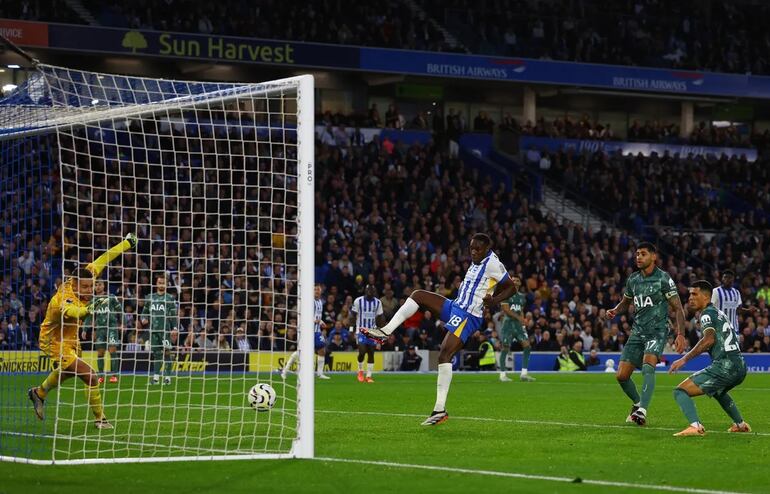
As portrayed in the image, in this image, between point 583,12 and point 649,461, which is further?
point 583,12

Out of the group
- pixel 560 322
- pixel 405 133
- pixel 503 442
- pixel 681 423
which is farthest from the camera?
pixel 405 133

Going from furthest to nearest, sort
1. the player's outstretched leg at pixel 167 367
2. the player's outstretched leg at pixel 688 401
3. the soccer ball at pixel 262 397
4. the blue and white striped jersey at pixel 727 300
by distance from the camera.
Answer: the blue and white striped jersey at pixel 727 300
the player's outstretched leg at pixel 167 367
the soccer ball at pixel 262 397
the player's outstretched leg at pixel 688 401

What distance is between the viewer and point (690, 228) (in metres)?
45.3

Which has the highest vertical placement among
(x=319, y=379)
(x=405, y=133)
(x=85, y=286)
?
(x=405, y=133)

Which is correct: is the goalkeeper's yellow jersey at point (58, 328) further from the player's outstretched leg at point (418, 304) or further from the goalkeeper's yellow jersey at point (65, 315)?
the player's outstretched leg at point (418, 304)

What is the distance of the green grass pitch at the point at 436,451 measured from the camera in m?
9.98

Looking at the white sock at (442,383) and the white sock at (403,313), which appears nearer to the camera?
the white sock at (403,313)

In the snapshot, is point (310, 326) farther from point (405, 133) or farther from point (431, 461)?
point (405, 133)

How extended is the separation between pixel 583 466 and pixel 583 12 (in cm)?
4101

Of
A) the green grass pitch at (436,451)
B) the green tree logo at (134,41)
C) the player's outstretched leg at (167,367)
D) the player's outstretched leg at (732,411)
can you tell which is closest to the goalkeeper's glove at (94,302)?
the green grass pitch at (436,451)

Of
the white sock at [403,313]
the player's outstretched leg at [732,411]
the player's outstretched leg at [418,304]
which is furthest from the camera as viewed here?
the player's outstretched leg at [418,304]

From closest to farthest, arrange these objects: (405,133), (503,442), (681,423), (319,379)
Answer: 1. (503,442)
2. (681,423)
3. (319,379)
4. (405,133)

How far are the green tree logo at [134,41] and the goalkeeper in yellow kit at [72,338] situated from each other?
25111 millimetres

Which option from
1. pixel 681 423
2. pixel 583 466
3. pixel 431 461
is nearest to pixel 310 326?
pixel 431 461
